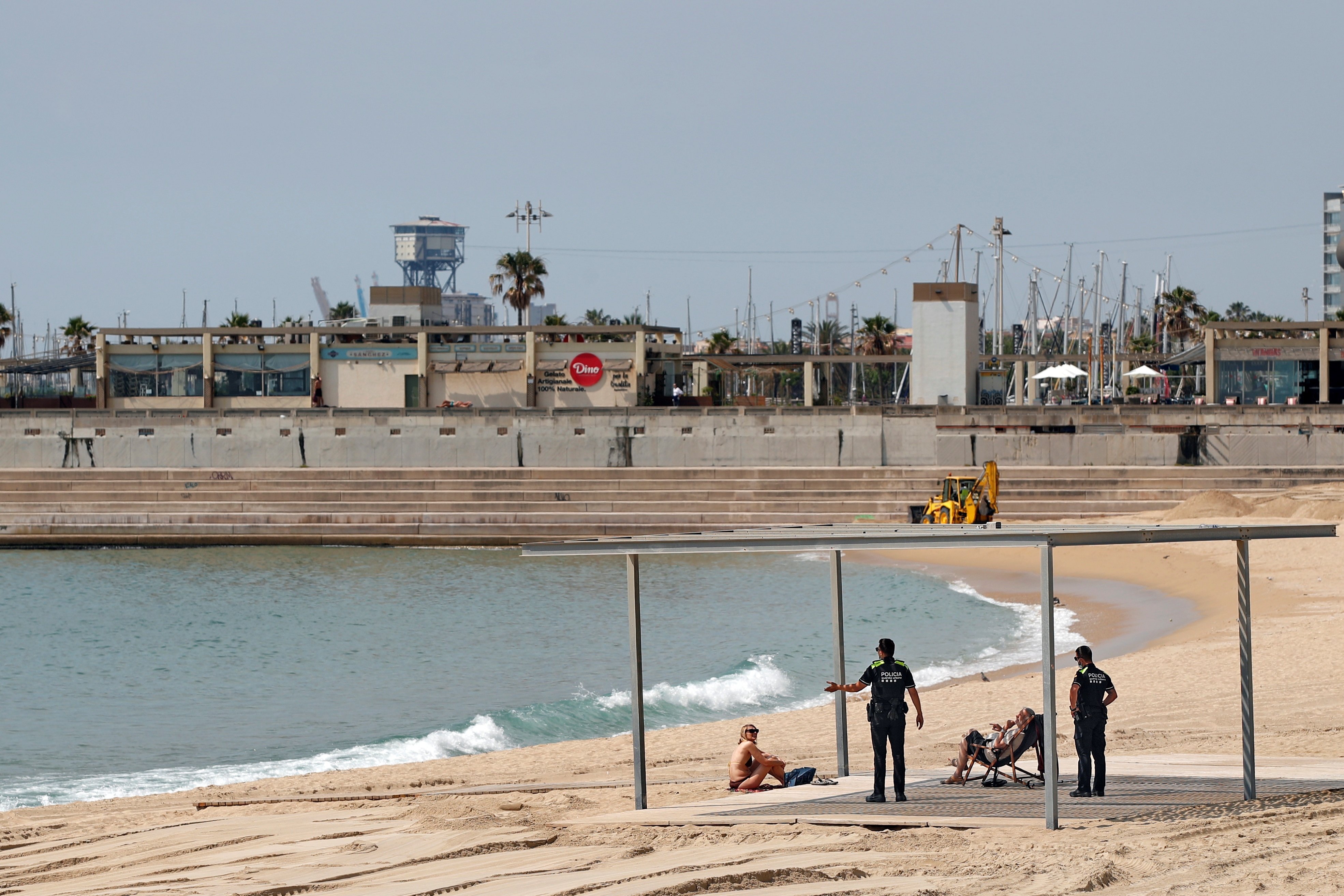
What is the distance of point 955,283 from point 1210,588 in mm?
29946

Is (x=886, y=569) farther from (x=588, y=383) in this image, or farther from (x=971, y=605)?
(x=588, y=383)

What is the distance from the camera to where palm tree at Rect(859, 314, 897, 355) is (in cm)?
10038

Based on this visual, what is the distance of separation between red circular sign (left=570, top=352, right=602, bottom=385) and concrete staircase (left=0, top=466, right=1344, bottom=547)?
11.2 metres

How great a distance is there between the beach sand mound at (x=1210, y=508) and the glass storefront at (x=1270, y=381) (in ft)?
48.1

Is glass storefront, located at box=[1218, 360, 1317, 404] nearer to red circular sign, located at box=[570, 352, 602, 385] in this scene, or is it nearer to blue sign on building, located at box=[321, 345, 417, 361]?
red circular sign, located at box=[570, 352, 602, 385]

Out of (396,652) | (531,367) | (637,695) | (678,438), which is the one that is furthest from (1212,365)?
(637,695)

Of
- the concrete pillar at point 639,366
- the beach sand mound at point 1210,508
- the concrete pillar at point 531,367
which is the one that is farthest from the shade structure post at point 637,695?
the concrete pillar at point 531,367

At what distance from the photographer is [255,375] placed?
194 ft

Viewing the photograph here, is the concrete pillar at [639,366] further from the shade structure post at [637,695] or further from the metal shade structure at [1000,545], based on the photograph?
the shade structure post at [637,695]

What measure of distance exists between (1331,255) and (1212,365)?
4903 inches

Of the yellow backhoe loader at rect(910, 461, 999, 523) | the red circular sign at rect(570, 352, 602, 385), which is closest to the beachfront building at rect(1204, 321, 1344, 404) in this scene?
the yellow backhoe loader at rect(910, 461, 999, 523)

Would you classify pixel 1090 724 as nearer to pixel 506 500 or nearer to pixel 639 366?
pixel 506 500

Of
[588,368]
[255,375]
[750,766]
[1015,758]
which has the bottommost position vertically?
[750,766]

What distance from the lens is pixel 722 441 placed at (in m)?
49.0
